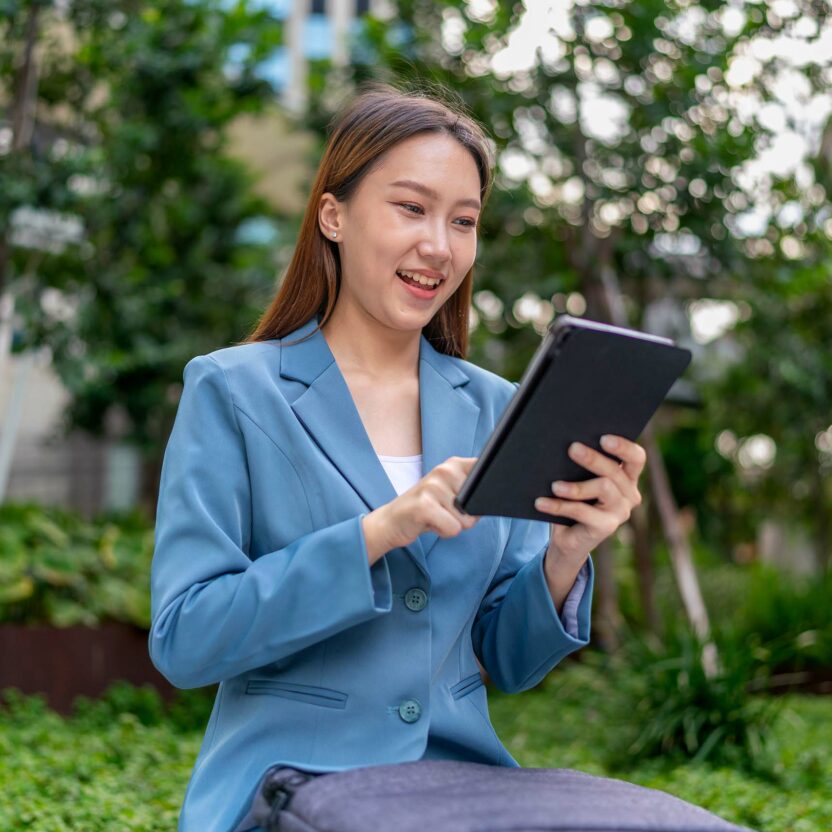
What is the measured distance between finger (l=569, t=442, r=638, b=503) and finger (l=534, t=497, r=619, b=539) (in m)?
0.05

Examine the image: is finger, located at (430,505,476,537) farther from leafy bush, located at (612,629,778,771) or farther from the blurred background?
leafy bush, located at (612,629,778,771)

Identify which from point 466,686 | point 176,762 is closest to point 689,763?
point 176,762

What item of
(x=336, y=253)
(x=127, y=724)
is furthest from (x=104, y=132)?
(x=336, y=253)

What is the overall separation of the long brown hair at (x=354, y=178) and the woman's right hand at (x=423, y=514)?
612 millimetres

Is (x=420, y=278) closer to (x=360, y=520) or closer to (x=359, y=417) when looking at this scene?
(x=359, y=417)

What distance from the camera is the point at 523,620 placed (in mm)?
2053

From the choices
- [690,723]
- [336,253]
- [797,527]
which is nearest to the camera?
[336,253]

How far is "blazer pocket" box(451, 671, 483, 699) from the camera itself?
2.02m

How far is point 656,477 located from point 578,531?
525 cm

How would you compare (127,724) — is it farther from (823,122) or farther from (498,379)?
(823,122)

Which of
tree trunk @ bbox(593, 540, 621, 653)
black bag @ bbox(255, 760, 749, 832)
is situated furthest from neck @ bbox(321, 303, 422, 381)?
tree trunk @ bbox(593, 540, 621, 653)

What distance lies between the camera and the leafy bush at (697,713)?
548 centimetres

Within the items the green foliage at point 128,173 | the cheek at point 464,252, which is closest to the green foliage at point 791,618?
the green foliage at point 128,173

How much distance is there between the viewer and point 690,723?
18.2ft
